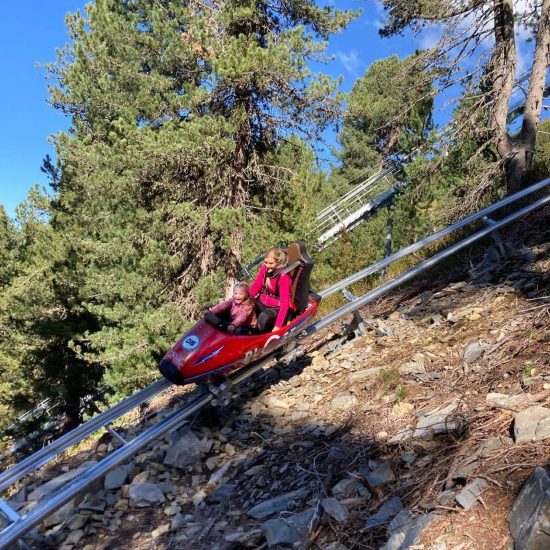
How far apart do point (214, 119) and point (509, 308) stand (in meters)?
7.82

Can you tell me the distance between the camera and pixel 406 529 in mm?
2803

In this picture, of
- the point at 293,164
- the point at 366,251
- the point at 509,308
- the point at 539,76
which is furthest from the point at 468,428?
the point at 366,251

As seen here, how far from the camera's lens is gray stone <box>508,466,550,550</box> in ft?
7.50

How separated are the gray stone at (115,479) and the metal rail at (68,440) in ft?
1.57

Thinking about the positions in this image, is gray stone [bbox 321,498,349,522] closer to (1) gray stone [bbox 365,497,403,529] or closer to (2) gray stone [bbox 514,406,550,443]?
(1) gray stone [bbox 365,497,403,529]

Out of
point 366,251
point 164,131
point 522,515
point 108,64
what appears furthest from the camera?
point 366,251

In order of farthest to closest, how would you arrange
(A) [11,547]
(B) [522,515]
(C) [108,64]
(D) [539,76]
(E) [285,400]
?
(C) [108,64] → (D) [539,76] → (E) [285,400] → (A) [11,547] → (B) [522,515]

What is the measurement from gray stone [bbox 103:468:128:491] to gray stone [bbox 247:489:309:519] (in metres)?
1.62

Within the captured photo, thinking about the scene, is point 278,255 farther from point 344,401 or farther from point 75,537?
point 75,537

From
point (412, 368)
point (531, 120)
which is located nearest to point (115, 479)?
point (412, 368)

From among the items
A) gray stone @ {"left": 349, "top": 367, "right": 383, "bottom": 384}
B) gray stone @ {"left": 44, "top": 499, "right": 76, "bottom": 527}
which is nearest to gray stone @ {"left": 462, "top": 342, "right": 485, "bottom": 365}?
gray stone @ {"left": 349, "top": 367, "right": 383, "bottom": 384}

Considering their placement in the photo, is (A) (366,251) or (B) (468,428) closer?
(B) (468,428)

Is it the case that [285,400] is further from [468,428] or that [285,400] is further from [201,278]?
[201,278]

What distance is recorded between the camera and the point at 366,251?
19266 mm
